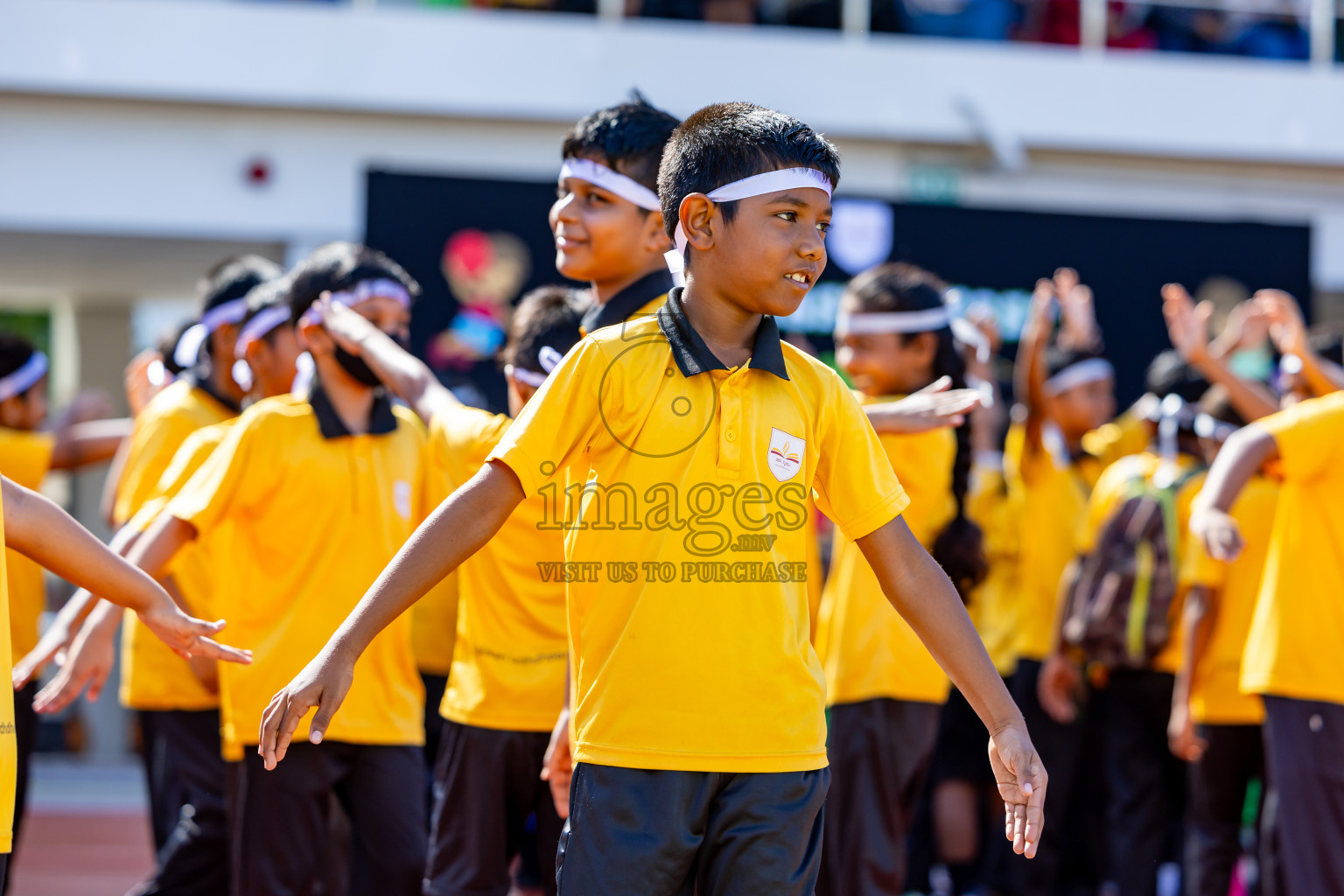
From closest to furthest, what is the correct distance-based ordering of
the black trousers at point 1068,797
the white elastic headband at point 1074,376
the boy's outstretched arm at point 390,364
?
the boy's outstretched arm at point 390,364 → the black trousers at point 1068,797 → the white elastic headband at point 1074,376

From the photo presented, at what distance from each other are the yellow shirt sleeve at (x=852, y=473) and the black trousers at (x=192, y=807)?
2673 mm

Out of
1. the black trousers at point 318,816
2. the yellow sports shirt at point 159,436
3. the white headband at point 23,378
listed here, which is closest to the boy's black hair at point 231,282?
the yellow sports shirt at point 159,436

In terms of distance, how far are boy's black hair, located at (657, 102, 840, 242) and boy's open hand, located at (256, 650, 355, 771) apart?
3.25 ft

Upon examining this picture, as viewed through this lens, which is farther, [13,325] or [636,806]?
[13,325]

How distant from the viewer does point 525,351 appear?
12.5ft

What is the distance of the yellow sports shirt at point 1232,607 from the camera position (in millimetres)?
5367

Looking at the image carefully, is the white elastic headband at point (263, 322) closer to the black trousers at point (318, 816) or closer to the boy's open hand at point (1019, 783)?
the black trousers at point (318, 816)

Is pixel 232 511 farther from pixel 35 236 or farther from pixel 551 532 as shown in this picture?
pixel 35 236

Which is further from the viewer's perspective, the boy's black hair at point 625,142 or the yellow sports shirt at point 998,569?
the yellow sports shirt at point 998,569

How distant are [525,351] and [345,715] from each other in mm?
1012

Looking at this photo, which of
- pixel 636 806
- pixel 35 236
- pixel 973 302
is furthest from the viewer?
pixel 35 236

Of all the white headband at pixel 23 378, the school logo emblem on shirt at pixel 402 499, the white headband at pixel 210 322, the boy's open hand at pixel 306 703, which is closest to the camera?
the boy's open hand at pixel 306 703

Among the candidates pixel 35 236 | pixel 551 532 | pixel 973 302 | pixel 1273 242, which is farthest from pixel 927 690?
pixel 35 236

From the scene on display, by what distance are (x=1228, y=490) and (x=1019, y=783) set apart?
Answer: 1983 millimetres
